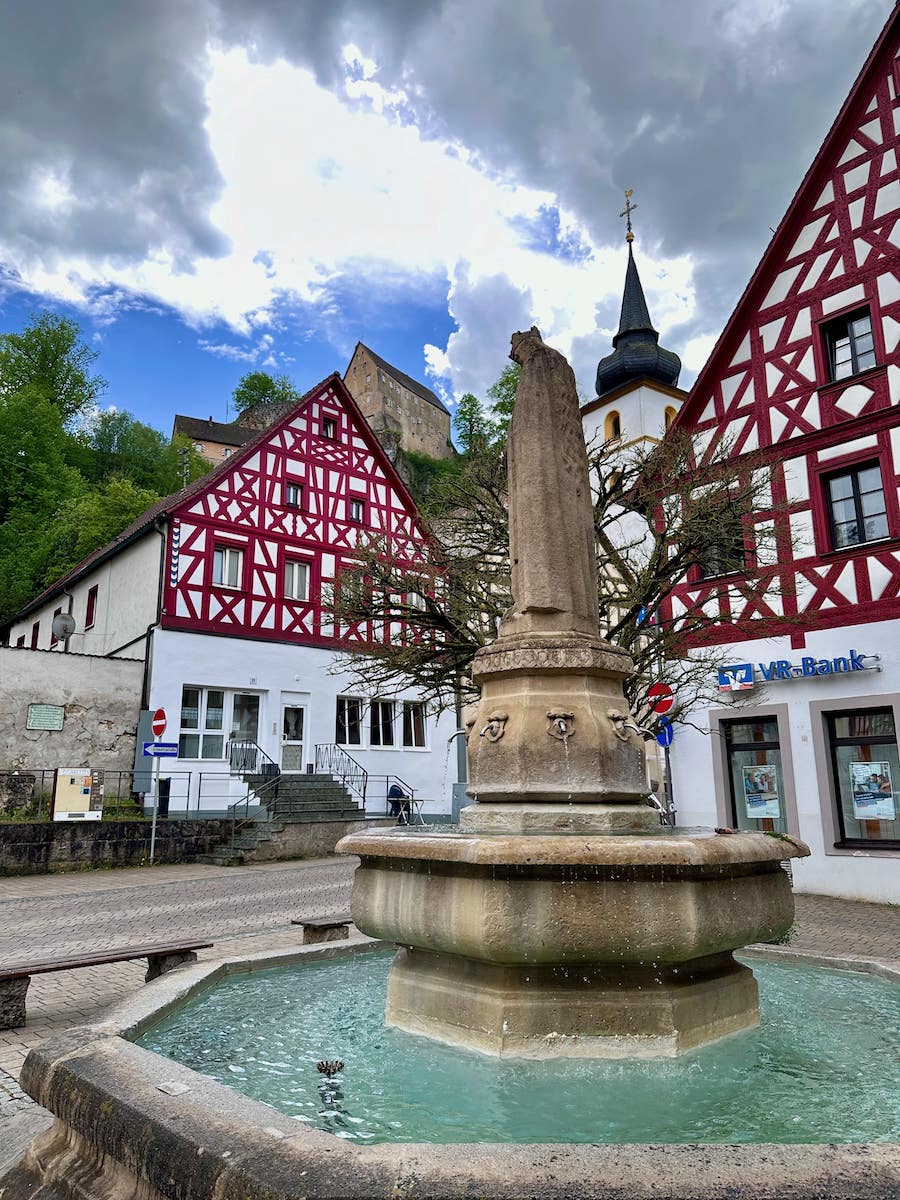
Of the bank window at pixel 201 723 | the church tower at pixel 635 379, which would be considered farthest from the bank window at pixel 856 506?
the church tower at pixel 635 379

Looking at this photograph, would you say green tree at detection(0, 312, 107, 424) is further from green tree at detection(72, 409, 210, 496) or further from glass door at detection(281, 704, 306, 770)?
glass door at detection(281, 704, 306, 770)

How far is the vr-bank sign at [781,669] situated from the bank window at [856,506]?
2.01 meters

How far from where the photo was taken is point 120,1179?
278cm

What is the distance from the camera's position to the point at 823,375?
50.1 ft

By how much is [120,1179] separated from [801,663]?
13.8 m

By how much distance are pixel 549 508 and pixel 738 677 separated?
11.1 m

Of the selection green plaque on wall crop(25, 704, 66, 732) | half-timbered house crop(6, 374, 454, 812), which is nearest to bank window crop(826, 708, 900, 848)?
half-timbered house crop(6, 374, 454, 812)

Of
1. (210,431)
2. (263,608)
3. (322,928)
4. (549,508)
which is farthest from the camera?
(210,431)

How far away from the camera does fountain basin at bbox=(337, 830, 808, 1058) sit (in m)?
3.78

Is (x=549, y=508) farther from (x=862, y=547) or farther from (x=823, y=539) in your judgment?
(x=823, y=539)

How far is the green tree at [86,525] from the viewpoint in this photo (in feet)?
126

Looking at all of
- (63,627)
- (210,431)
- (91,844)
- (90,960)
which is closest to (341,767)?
(91,844)

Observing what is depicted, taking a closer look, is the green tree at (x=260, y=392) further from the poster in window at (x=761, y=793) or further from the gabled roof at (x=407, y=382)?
the poster in window at (x=761, y=793)

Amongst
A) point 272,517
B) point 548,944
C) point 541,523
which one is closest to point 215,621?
point 272,517
